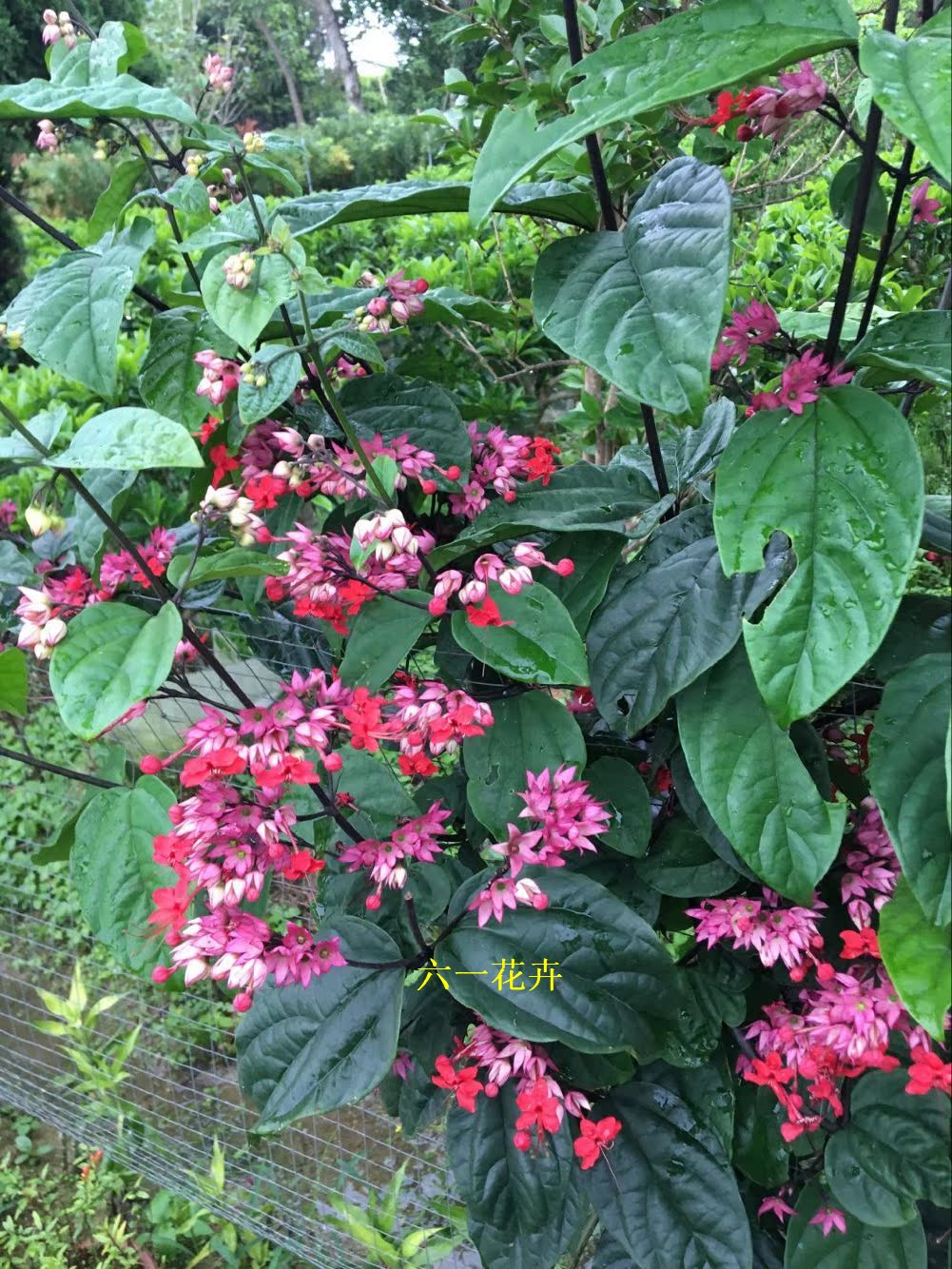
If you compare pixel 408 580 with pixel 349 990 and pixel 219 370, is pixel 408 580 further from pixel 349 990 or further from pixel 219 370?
pixel 349 990

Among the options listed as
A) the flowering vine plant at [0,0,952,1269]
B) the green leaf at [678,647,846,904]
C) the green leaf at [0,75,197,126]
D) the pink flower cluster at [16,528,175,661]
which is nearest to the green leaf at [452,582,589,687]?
the flowering vine plant at [0,0,952,1269]

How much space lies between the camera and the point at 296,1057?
0.97 metres

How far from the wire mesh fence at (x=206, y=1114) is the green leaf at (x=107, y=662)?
42 centimetres

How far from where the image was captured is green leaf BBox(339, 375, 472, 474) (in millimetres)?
1021

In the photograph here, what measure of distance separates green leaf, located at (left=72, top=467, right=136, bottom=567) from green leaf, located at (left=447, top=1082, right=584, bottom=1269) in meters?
0.76

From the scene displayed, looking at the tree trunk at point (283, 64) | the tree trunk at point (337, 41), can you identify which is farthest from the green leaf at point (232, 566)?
the tree trunk at point (337, 41)

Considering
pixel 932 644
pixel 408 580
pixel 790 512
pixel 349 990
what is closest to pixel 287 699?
pixel 408 580

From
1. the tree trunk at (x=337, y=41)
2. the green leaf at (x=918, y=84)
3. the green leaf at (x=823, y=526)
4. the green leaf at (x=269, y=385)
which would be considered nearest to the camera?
the green leaf at (x=918, y=84)

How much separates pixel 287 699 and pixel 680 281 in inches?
19.3

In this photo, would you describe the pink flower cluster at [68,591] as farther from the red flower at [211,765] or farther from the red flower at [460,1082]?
the red flower at [460,1082]

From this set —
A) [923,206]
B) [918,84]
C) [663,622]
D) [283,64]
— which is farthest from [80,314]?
[283,64]

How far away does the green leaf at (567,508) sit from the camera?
0.89 m

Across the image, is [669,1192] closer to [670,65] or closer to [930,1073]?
[930,1073]

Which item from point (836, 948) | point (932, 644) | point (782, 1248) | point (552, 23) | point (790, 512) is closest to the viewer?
point (790, 512)
